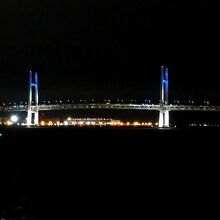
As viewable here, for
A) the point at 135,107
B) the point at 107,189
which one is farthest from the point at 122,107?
the point at 107,189

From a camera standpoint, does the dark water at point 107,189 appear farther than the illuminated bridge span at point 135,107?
No

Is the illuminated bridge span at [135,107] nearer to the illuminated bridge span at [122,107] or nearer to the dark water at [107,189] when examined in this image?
the illuminated bridge span at [122,107]

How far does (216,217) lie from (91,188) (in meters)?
3.87

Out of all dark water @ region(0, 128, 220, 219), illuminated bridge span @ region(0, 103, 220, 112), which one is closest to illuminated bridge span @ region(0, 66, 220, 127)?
illuminated bridge span @ region(0, 103, 220, 112)

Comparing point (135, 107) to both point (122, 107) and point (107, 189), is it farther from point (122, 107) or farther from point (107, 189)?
point (107, 189)

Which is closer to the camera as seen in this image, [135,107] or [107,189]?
[107,189]

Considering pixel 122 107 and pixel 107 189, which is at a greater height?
pixel 122 107

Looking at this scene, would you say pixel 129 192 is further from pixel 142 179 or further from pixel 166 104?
pixel 166 104

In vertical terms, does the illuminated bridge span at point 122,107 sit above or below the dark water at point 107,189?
above

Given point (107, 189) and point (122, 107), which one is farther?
point (122, 107)

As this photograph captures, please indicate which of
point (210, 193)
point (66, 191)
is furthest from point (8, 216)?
point (210, 193)

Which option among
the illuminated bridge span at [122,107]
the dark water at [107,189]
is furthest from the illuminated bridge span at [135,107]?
the dark water at [107,189]

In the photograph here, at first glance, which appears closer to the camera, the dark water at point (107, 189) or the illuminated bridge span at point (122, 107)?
the dark water at point (107, 189)

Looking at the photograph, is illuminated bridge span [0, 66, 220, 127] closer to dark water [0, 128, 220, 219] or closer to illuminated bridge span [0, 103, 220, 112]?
illuminated bridge span [0, 103, 220, 112]
